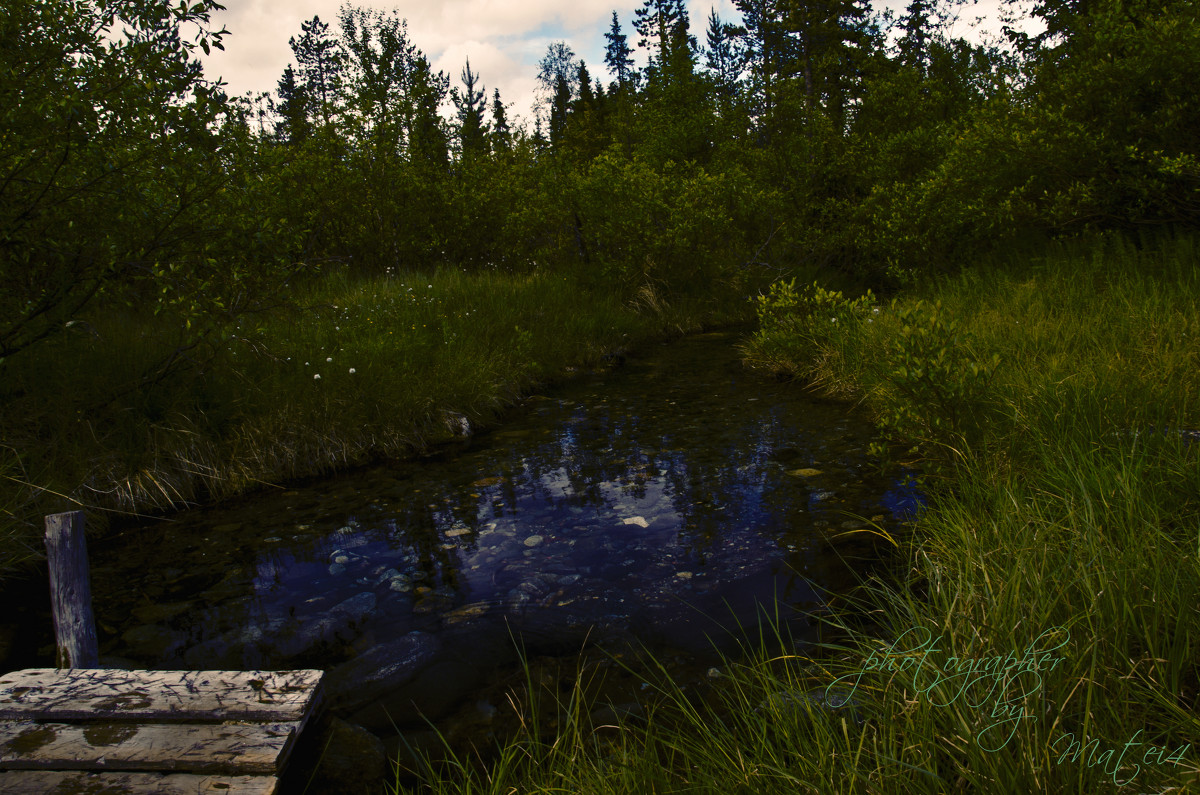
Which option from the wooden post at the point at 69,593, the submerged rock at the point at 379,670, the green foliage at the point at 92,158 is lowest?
the submerged rock at the point at 379,670

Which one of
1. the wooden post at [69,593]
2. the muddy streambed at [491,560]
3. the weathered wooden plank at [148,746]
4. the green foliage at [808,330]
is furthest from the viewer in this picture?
the green foliage at [808,330]

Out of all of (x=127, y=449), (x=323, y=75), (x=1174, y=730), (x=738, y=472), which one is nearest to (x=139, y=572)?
(x=127, y=449)

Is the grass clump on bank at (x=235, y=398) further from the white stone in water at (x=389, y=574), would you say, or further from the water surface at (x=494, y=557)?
the white stone in water at (x=389, y=574)

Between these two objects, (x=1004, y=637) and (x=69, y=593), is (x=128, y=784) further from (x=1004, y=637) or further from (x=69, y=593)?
(x=1004, y=637)

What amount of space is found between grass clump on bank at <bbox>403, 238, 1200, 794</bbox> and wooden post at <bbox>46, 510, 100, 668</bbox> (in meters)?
2.42

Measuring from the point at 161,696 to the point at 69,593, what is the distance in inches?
47.8

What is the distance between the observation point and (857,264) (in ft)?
55.1

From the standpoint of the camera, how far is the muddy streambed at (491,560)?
13.7 feet

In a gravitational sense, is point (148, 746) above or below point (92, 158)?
below

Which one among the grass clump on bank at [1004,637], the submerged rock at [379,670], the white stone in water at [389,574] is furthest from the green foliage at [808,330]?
the submerged rock at [379,670]

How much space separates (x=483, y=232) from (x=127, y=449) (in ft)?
37.8

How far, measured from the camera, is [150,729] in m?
2.93

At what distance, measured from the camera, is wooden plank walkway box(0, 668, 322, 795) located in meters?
2.68

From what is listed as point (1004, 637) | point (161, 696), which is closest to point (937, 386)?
point (1004, 637)
